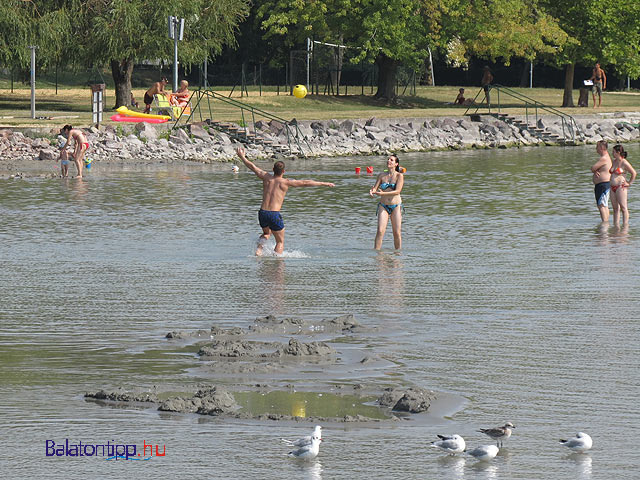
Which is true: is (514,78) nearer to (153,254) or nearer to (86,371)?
(153,254)

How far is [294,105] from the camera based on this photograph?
51219 mm

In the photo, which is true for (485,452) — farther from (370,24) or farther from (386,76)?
(386,76)

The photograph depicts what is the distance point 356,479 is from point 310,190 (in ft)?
74.2

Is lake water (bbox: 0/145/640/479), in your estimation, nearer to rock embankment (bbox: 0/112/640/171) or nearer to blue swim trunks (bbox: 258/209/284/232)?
blue swim trunks (bbox: 258/209/284/232)

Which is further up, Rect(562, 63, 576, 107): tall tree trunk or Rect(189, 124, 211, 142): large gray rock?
Rect(562, 63, 576, 107): tall tree trunk

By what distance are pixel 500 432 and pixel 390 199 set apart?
10.9 metres

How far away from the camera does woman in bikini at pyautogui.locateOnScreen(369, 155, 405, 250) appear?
18750 millimetres

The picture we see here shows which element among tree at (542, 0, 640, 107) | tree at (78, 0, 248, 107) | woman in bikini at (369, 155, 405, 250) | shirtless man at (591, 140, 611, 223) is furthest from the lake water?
tree at (542, 0, 640, 107)

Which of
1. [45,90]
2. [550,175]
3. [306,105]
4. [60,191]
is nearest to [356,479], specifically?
[60,191]

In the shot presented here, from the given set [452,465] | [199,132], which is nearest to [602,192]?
[452,465]

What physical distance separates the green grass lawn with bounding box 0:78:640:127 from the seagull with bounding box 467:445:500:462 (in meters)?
32.7

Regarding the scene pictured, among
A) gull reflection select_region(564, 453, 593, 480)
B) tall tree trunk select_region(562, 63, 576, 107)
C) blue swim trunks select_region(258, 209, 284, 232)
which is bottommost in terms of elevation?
gull reflection select_region(564, 453, 593, 480)

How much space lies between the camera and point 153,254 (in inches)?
728

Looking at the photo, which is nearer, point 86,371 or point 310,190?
point 86,371
